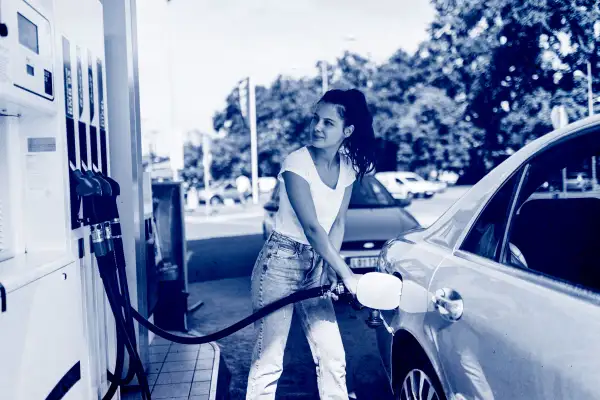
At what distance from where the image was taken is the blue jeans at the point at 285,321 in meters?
2.78

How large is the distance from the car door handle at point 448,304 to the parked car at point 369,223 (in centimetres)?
385

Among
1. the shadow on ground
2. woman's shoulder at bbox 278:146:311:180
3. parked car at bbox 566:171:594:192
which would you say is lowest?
the shadow on ground

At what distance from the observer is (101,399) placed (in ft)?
10.1

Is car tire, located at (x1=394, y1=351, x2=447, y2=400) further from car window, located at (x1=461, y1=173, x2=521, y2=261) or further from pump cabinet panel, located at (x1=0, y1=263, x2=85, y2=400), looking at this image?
pump cabinet panel, located at (x1=0, y1=263, x2=85, y2=400)

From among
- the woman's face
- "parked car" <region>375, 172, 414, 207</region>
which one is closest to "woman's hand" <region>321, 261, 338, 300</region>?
the woman's face

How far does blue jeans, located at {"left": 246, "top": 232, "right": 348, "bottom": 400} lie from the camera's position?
2777mm

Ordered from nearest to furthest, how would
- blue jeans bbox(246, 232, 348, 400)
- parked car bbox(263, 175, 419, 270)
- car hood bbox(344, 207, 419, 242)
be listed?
blue jeans bbox(246, 232, 348, 400) < parked car bbox(263, 175, 419, 270) < car hood bbox(344, 207, 419, 242)

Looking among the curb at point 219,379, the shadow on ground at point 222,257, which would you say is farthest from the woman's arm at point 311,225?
the shadow on ground at point 222,257

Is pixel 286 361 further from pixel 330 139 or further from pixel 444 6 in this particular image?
pixel 444 6

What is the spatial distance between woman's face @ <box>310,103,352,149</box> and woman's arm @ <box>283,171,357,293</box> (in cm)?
21

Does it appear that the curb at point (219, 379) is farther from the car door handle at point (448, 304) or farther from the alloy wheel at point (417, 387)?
the car door handle at point (448, 304)

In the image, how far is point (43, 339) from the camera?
226cm

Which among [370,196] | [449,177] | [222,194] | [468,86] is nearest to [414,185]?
[468,86]

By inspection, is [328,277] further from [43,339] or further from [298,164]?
[43,339]
